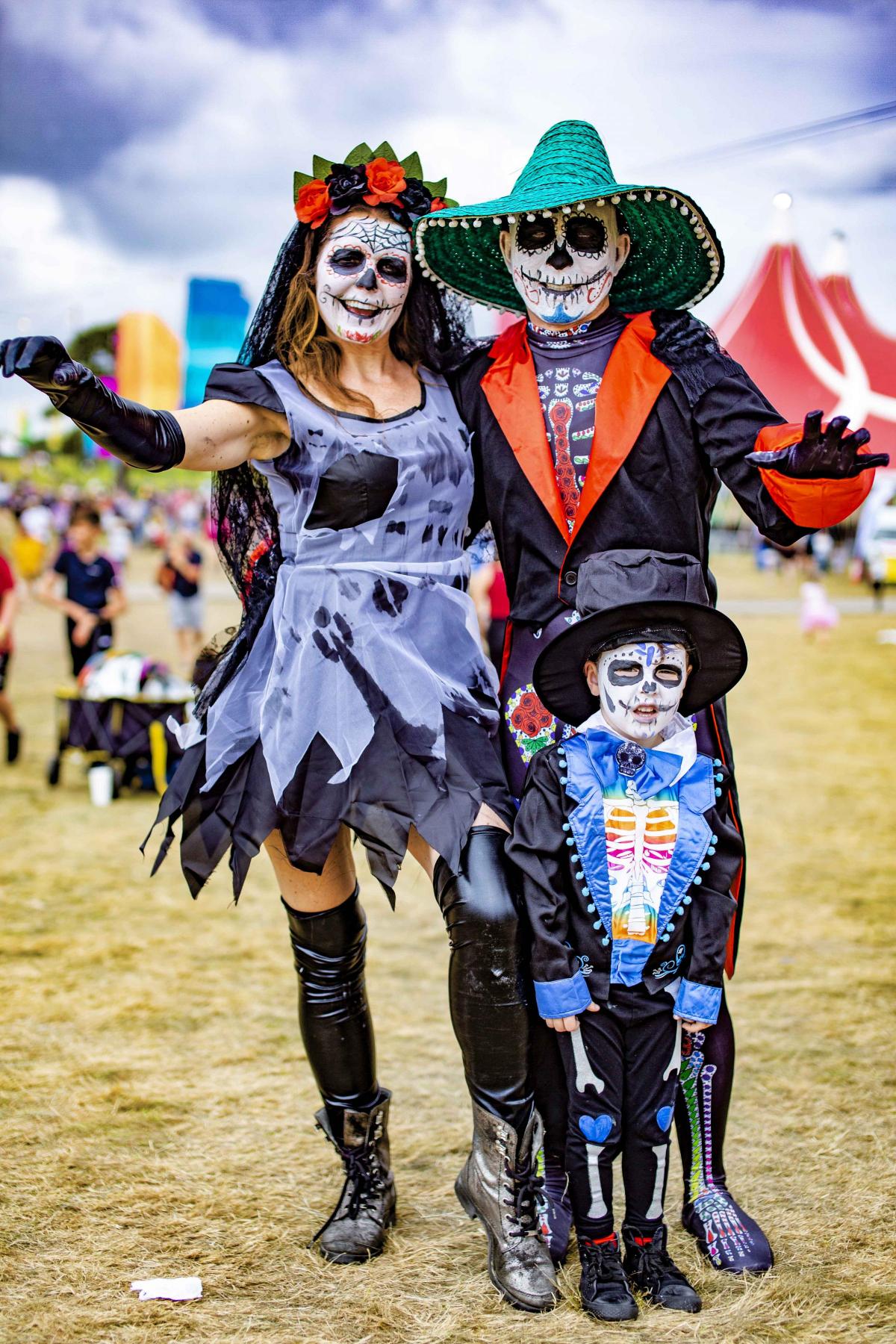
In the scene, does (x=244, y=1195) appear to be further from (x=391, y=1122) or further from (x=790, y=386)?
(x=790, y=386)

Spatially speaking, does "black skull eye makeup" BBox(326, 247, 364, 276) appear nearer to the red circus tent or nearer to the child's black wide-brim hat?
the child's black wide-brim hat

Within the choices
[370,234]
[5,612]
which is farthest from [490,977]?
[5,612]

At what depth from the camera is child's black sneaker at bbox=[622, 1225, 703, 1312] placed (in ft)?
8.08

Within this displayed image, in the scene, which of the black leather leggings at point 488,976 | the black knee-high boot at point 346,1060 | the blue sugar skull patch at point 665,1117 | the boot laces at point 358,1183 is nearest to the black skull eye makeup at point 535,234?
the black leather leggings at point 488,976

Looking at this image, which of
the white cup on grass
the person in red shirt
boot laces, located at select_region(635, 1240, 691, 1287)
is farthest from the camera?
→ the person in red shirt

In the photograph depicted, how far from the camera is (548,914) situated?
2389 millimetres

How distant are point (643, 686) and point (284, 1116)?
1819mm

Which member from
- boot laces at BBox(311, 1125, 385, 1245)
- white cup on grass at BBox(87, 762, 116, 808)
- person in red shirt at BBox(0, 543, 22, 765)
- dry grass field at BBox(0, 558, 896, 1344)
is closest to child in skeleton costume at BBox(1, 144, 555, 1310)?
boot laces at BBox(311, 1125, 385, 1245)

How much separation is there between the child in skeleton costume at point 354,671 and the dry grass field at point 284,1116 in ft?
0.69

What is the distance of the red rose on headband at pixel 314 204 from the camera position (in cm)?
269

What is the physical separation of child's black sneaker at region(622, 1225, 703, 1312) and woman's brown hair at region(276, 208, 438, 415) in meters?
1.77

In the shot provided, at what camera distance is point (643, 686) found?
2389 mm

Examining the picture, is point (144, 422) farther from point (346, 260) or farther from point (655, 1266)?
point (655, 1266)

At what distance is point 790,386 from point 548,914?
9.05 metres
